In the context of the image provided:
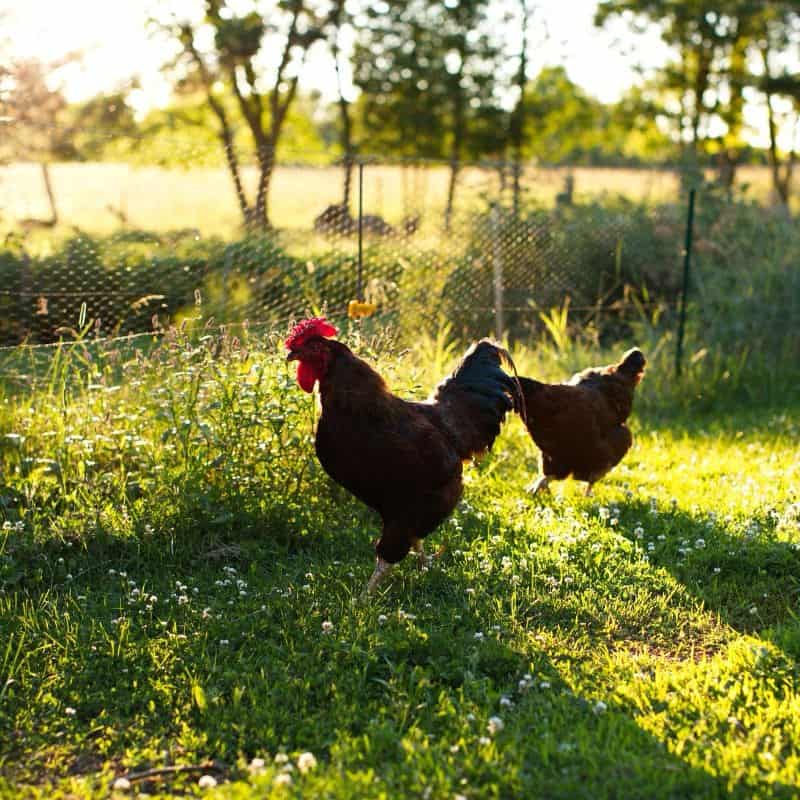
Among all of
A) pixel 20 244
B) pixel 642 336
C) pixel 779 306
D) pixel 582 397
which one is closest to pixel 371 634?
pixel 582 397

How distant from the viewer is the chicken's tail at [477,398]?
522 centimetres

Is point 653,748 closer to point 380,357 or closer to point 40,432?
point 380,357

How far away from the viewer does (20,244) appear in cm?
668

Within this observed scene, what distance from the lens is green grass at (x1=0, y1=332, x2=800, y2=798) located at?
3.23 m

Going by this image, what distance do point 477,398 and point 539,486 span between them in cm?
132

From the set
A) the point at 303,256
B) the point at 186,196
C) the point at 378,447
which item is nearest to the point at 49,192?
the point at 303,256

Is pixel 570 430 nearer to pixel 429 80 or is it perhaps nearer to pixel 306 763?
A: pixel 306 763

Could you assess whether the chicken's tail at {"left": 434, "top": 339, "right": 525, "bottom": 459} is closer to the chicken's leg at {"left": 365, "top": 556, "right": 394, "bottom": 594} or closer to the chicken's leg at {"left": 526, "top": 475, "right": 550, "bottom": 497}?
the chicken's leg at {"left": 365, "top": 556, "right": 394, "bottom": 594}

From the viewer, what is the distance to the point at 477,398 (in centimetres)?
537

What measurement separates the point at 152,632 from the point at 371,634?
99cm

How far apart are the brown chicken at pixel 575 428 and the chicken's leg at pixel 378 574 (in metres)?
1.86

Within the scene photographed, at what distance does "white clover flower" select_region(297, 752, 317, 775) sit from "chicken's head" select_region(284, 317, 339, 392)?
1987 millimetres

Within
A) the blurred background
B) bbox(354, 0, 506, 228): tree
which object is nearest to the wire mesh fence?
the blurred background

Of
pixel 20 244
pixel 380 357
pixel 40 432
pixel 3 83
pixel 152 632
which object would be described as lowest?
pixel 152 632
